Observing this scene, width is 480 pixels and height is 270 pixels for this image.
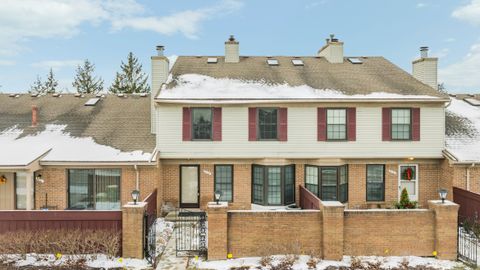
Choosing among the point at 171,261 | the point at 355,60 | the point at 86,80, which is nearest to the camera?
the point at 171,261

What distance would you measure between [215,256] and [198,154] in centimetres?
613

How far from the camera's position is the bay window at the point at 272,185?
16234mm

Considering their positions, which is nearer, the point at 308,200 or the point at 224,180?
the point at 308,200

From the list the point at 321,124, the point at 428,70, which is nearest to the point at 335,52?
the point at 428,70

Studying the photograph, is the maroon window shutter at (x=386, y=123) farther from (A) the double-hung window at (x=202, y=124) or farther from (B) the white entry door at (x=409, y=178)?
(A) the double-hung window at (x=202, y=124)

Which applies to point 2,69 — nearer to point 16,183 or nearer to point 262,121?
point 16,183

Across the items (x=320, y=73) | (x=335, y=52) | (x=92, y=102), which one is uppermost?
(x=335, y=52)

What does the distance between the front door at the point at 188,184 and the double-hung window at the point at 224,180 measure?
38.8 inches

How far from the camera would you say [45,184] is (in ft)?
51.6

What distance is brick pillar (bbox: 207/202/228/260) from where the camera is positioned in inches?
424

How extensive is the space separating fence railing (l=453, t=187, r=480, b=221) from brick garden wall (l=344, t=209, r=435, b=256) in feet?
12.6

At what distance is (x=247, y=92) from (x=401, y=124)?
7478 millimetres

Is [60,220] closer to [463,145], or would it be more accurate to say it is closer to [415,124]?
[415,124]

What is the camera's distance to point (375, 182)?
55.6ft
